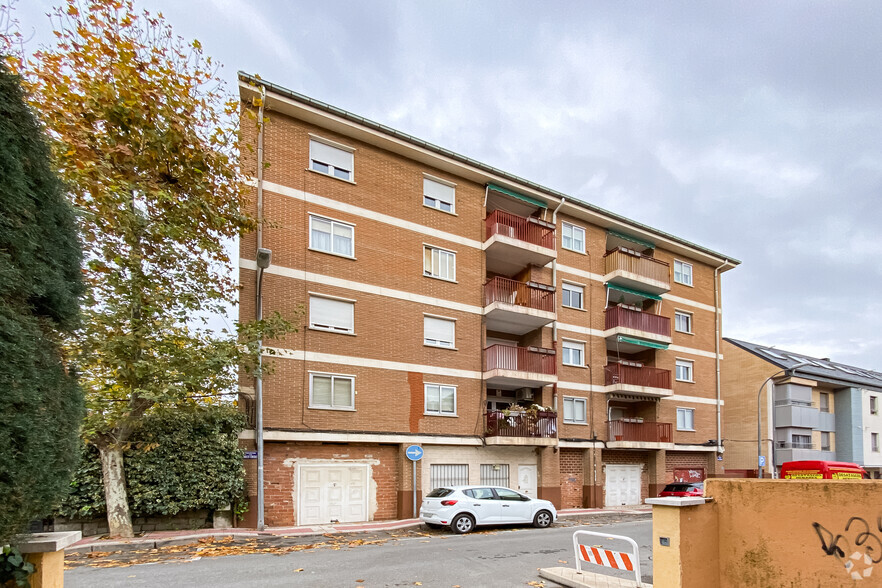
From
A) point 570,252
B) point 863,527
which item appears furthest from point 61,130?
point 570,252

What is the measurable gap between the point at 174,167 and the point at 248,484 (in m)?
8.45

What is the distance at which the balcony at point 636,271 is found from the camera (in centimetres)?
2220

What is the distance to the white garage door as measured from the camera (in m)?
14.5

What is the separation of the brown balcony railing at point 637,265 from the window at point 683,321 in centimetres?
241

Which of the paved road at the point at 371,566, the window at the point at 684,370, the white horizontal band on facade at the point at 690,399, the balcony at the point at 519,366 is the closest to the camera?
the paved road at the point at 371,566

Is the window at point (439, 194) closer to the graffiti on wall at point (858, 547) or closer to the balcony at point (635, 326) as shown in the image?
the balcony at point (635, 326)

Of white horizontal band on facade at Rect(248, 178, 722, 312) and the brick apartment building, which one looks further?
white horizontal band on facade at Rect(248, 178, 722, 312)

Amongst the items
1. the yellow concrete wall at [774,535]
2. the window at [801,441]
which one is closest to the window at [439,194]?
the yellow concrete wall at [774,535]

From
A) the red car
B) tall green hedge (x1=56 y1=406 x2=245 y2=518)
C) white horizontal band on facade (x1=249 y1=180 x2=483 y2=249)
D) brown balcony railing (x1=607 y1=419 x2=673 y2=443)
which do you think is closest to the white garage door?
tall green hedge (x1=56 y1=406 x2=245 y2=518)

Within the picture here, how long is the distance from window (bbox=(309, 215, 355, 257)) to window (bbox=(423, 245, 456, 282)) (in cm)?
289

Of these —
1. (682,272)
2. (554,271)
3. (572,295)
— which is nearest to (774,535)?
(554,271)

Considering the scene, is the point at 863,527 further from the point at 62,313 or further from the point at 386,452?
the point at 386,452

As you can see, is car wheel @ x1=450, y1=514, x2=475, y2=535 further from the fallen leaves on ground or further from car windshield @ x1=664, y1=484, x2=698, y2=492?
car windshield @ x1=664, y1=484, x2=698, y2=492

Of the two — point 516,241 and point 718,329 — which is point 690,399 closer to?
point 718,329
